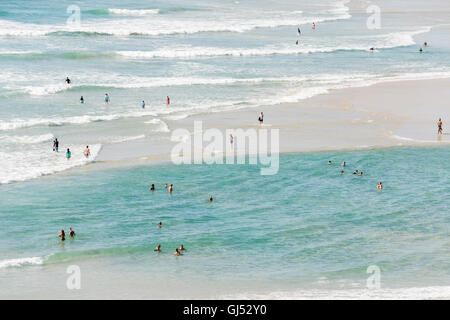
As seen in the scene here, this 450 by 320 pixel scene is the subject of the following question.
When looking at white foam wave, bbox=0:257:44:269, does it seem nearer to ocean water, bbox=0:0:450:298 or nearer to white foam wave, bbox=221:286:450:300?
ocean water, bbox=0:0:450:298

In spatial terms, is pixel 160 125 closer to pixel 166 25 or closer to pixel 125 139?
pixel 125 139

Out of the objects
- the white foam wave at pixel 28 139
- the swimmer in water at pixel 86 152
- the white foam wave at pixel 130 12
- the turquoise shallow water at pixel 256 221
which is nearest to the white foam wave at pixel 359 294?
the turquoise shallow water at pixel 256 221

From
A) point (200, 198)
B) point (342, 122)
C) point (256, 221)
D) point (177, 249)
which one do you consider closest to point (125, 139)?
point (200, 198)

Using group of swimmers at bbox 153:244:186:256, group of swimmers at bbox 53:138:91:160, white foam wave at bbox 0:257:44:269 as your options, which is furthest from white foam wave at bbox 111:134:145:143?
white foam wave at bbox 0:257:44:269

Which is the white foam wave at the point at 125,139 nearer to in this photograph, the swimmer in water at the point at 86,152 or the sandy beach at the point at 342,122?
the sandy beach at the point at 342,122

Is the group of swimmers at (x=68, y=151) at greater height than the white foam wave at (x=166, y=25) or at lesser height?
lesser

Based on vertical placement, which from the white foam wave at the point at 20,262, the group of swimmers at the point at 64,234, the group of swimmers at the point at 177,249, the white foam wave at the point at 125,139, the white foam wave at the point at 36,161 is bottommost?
the white foam wave at the point at 20,262
